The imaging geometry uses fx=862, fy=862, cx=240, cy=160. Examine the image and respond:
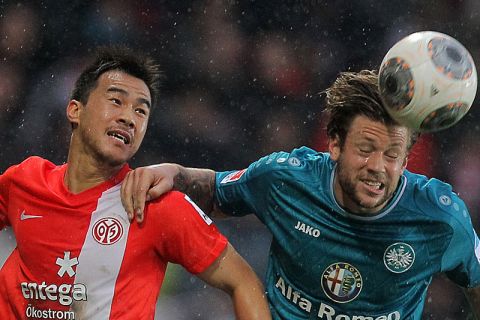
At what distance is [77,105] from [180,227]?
784 mm

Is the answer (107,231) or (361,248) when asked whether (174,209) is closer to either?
(107,231)

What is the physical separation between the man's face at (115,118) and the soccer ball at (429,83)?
0.98 m

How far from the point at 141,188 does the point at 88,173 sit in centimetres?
32

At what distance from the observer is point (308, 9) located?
6.93 metres

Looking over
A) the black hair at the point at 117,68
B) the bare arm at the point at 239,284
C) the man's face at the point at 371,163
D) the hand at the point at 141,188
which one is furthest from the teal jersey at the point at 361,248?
the black hair at the point at 117,68

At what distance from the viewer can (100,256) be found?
3238 millimetres

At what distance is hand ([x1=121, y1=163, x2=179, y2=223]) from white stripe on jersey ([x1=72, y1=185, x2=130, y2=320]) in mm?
66

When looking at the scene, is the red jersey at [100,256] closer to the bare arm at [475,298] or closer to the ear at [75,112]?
the ear at [75,112]

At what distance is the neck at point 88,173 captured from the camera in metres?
3.44

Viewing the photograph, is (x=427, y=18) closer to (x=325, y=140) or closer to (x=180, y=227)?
(x=325, y=140)

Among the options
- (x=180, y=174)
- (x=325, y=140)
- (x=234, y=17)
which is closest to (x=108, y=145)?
(x=180, y=174)

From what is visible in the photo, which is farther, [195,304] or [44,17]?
[44,17]

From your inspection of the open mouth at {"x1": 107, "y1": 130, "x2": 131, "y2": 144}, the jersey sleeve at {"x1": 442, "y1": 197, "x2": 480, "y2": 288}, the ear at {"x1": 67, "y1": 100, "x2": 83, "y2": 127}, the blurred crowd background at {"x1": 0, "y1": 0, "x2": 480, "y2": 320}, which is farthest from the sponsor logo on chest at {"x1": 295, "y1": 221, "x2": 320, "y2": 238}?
the blurred crowd background at {"x1": 0, "y1": 0, "x2": 480, "y2": 320}

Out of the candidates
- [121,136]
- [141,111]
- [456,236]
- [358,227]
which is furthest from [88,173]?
[456,236]
